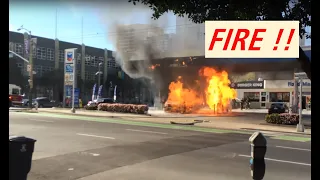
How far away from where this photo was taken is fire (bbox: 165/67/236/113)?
3044cm

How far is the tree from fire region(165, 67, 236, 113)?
25.6m

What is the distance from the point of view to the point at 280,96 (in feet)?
143

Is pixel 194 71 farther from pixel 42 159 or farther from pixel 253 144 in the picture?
pixel 253 144

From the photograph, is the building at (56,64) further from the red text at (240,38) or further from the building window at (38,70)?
the red text at (240,38)

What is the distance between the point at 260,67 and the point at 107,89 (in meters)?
33.9

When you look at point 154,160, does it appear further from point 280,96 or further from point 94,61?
point 94,61

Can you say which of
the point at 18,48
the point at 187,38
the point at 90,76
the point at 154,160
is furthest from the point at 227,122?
the point at 90,76

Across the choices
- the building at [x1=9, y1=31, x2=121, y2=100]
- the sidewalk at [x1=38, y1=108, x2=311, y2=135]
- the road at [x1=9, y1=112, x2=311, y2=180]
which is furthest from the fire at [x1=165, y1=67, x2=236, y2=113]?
the road at [x1=9, y1=112, x2=311, y2=180]

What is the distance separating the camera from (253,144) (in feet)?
11.8

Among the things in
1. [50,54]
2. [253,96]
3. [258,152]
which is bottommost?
[258,152]

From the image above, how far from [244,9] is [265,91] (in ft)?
142

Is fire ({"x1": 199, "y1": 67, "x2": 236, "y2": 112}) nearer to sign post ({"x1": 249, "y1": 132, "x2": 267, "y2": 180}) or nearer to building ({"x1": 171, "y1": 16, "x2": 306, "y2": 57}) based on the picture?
building ({"x1": 171, "y1": 16, "x2": 306, "y2": 57})

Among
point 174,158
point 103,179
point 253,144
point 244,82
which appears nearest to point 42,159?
point 103,179

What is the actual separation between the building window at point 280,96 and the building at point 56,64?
20547 mm
